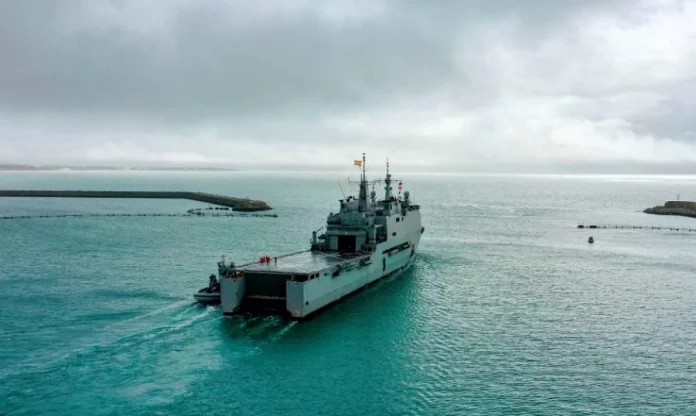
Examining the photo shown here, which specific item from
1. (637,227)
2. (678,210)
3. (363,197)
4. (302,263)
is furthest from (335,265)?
(678,210)

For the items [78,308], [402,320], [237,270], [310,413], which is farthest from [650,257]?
[78,308]

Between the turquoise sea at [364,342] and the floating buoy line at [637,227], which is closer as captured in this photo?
the turquoise sea at [364,342]

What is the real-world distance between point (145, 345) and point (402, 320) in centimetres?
1536

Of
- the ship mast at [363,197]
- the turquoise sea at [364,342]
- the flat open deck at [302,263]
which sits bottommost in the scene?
the turquoise sea at [364,342]

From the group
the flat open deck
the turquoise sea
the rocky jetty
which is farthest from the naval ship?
the rocky jetty

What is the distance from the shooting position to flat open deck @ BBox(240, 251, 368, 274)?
3444 centimetres

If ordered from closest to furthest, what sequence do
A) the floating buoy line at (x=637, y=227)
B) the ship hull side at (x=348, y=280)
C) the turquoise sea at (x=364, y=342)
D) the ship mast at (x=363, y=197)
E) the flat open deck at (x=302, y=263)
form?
the turquoise sea at (x=364, y=342) < the ship hull side at (x=348, y=280) < the flat open deck at (x=302, y=263) < the ship mast at (x=363, y=197) < the floating buoy line at (x=637, y=227)

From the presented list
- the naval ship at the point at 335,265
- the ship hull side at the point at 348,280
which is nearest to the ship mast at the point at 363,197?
the naval ship at the point at 335,265

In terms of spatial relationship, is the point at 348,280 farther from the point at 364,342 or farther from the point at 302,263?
the point at 364,342

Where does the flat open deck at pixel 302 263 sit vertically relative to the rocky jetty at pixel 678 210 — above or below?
below

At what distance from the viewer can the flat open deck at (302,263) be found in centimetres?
3444

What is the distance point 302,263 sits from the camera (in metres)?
37.9

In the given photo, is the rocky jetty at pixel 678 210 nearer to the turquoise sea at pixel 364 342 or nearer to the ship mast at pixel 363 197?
the turquoise sea at pixel 364 342

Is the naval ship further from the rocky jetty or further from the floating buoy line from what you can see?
the rocky jetty
